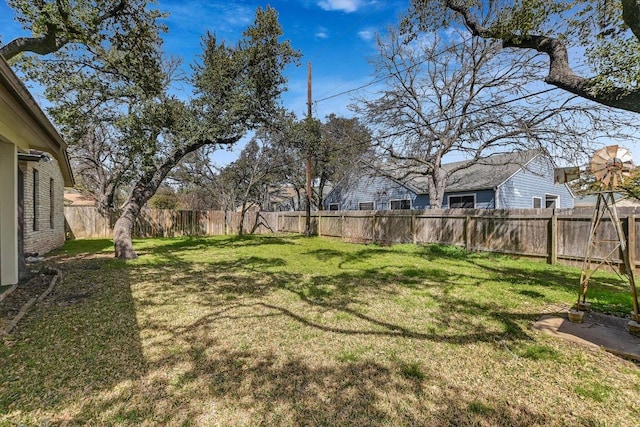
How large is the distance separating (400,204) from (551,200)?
7.78 meters

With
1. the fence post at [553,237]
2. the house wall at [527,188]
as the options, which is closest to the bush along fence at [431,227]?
the fence post at [553,237]

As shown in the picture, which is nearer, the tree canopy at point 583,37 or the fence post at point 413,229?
the tree canopy at point 583,37

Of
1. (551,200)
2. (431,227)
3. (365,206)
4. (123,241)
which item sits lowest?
(123,241)

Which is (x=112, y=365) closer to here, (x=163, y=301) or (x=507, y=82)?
(x=163, y=301)

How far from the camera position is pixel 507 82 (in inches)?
417

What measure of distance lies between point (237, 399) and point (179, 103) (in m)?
8.76

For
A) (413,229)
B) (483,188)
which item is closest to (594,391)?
(413,229)

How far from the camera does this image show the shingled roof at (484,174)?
43.3 ft

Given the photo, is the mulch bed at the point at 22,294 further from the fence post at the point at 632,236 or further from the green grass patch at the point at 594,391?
the fence post at the point at 632,236

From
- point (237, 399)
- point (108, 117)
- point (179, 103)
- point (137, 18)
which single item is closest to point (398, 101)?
point (179, 103)

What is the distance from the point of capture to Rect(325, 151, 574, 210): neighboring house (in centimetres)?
1338

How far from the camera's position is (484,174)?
14641mm

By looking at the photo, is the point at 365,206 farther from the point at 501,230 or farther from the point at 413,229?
the point at 501,230

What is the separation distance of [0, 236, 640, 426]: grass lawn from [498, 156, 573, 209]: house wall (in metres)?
8.97
